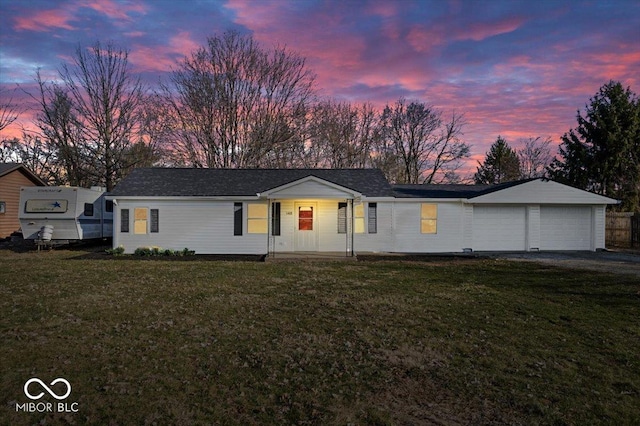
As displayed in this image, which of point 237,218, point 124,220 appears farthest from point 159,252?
point 237,218

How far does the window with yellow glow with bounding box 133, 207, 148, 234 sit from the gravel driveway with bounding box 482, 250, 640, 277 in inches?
640

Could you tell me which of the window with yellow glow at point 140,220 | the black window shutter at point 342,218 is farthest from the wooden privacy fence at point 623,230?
the window with yellow glow at point 140,220

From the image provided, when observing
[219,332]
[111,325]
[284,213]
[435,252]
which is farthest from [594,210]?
[111,325]

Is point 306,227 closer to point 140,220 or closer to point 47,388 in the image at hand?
point 140,220

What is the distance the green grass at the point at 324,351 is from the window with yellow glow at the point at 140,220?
27.2 ft

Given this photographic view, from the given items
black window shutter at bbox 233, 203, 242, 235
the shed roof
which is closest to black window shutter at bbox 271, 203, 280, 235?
black window shutter at bbox 233, 203, 242, 235

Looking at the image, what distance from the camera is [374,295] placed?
9867 mm

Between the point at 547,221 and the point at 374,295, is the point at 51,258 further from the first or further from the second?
the point at 547,221

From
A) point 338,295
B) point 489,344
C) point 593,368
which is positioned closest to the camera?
point 593,368

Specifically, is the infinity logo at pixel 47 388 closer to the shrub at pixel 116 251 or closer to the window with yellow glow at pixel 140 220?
the shrub at pixel 116 251

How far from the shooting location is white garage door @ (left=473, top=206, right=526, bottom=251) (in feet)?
68.0

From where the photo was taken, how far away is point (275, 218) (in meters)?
19.1

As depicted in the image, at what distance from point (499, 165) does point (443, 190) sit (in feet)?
96.9

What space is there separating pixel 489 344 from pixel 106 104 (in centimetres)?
3362
